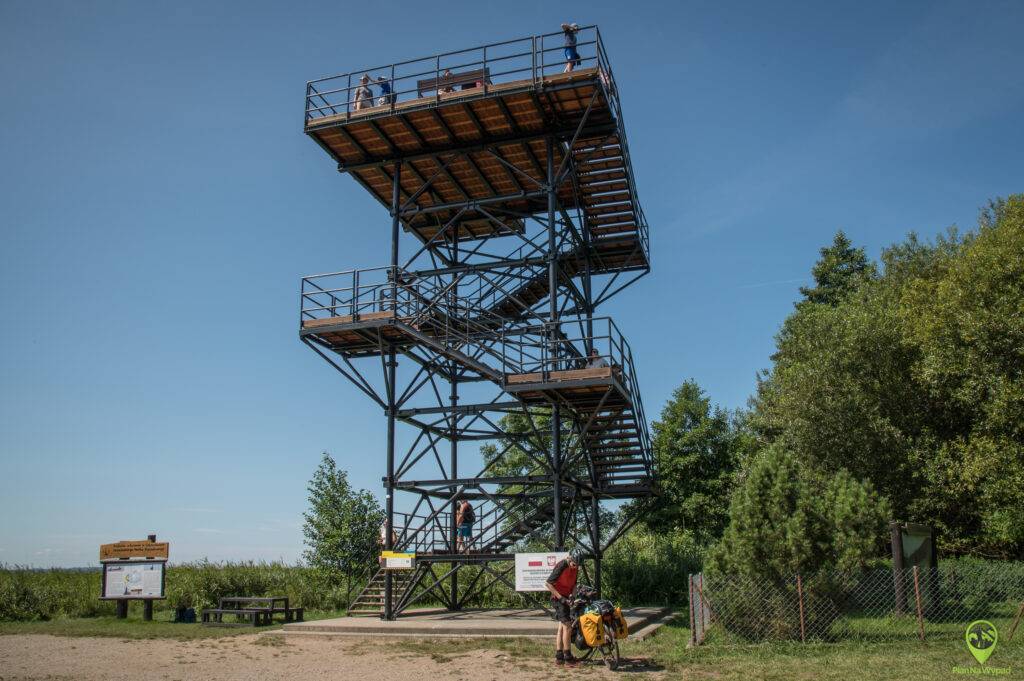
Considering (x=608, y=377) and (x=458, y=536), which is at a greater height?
(x=608, y=377)

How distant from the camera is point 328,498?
28234 mm

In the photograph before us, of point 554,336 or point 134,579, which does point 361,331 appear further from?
point 134,579

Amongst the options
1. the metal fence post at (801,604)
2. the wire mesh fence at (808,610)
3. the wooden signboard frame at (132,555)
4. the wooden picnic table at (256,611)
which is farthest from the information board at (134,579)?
the metal fence post at (801,604)

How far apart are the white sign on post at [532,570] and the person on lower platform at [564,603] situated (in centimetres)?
462

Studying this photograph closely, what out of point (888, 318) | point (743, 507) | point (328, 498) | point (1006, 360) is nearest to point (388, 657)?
point (743, 507)

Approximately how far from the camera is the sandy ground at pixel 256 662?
1270 cm

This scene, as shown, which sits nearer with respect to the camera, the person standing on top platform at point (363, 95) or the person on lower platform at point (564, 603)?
the person on lower platform at point (564, 603)

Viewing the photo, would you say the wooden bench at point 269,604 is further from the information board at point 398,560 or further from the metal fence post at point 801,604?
the metal fence post at point 801,604

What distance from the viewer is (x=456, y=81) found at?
20906 mm

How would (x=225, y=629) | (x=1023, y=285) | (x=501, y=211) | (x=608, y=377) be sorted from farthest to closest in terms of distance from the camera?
(x=501, y=211), (x=1023, y=285), (x=225, y=629), (x=608, y=377)

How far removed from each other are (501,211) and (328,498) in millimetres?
11775

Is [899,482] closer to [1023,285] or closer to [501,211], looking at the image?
[1023,285]

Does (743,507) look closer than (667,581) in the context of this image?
Yes

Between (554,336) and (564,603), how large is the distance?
760 cm
